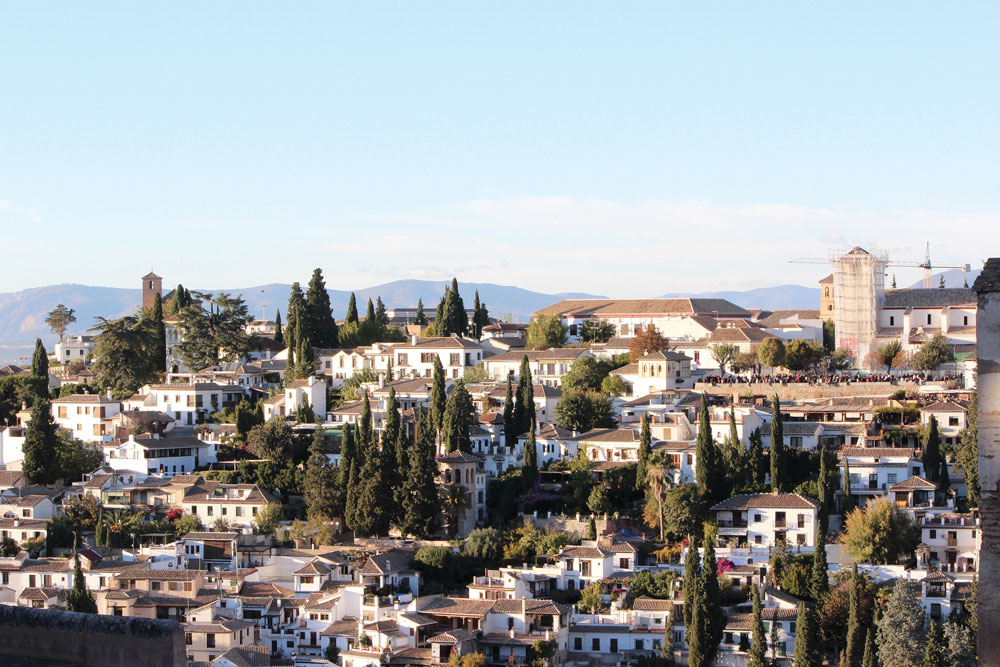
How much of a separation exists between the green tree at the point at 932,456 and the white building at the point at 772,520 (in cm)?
388

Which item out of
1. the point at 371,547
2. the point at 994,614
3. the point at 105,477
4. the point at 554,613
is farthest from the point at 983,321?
the point at 105,477

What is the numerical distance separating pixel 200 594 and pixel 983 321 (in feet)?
93.5

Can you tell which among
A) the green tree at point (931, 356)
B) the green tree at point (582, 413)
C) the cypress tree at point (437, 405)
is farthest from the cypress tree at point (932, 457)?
the cypress tree at point (437, 405)

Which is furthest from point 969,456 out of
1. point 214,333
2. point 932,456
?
point 214,333

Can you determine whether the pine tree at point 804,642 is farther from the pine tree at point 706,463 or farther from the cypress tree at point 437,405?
the cypress tree at point 437,405

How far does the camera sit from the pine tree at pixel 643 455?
35.8 m

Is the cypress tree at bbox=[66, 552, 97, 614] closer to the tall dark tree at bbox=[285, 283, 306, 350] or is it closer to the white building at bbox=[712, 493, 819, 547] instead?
the white building at bbox=[712, 493, 819, 547]

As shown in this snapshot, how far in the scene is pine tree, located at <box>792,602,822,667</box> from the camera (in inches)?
1093

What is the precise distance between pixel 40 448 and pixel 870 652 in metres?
25.2

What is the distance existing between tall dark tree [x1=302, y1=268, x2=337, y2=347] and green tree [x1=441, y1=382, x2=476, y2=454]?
13.7 m

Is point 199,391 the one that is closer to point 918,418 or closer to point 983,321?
point 918,418

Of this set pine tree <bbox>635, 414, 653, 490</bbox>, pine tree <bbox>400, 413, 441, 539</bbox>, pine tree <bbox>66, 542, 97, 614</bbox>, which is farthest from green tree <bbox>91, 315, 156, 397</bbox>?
pine tree <bbox>635, 414, 653, 490</bbox>

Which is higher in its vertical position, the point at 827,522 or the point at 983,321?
the point at 983,321

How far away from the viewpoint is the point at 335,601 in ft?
104
